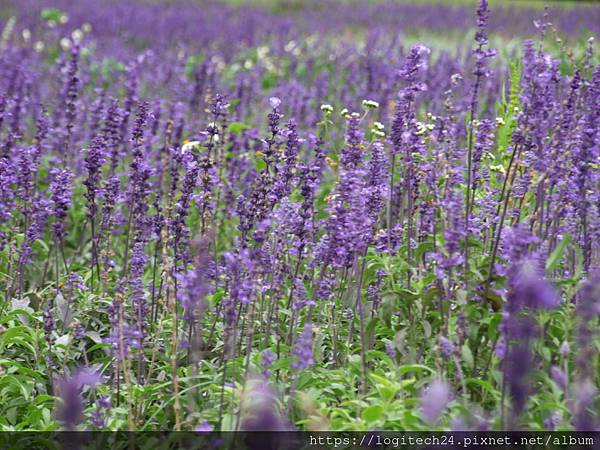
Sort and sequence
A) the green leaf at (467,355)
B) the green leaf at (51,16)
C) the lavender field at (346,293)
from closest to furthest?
the lavender field at (346,293), the green leaf at (467,355), the green leaf at (51,16)

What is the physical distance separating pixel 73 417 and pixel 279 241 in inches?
72.7

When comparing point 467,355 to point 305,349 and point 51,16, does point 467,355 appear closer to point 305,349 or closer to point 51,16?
point 305,349

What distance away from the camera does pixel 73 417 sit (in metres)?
2.93

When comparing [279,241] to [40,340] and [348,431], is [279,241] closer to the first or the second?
[348,431]

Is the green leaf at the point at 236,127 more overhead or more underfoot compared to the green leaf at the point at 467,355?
more overhead

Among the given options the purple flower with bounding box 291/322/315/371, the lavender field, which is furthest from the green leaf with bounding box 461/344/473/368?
the purple flower with bounding box 291/322/315/371

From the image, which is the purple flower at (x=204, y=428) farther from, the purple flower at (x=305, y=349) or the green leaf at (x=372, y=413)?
the green leaf at (x=372, y=413)

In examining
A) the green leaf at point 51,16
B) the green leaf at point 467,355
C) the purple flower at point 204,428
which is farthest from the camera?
the green leaf at point 51,16

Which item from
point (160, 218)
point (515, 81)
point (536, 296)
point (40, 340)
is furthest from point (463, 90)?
point (536, 296)

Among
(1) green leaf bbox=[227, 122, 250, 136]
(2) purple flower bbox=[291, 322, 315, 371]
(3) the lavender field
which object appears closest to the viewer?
(2) purple flower bbox=[291, 322, 315, 371]

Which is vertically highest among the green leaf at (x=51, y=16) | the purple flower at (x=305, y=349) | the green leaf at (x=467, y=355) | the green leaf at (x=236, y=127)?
the green leaf at (x=51, y=16)

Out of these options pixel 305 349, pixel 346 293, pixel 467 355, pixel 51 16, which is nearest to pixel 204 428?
pixel 305 349

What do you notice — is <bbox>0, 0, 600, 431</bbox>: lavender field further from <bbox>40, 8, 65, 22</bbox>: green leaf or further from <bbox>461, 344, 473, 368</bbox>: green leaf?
<bbox>40, 8, 65, 22</bbox>: green leaf

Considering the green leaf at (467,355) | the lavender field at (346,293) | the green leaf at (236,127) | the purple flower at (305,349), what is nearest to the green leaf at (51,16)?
the green leaf at (236,127)
